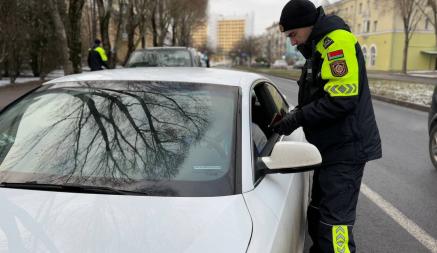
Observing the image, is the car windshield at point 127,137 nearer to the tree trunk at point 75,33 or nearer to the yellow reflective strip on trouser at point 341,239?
the yellow reflective strip on trouser at point 341,239

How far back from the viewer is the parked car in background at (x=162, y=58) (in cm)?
1062

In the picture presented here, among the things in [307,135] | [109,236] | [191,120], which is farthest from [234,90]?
[109,236]

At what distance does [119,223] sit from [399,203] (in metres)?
3.87

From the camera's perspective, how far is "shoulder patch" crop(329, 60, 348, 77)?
7.92ft

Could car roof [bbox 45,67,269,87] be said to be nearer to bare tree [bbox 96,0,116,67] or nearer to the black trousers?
the black trousers

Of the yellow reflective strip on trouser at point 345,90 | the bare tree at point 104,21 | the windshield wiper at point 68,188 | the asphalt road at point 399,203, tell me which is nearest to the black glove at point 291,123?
the yellow reflective strip on trouser at point 345,90

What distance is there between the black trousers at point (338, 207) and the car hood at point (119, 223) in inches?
33.8

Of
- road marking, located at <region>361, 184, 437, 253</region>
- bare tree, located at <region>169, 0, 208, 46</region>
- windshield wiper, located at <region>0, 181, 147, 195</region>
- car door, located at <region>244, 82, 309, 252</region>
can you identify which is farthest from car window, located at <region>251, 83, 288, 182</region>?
bare tree, located at <region>169, 0, 208, 46</region>

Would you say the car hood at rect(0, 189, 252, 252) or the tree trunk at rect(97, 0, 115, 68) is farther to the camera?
the tree trunk at rect(97, 0, 115, 68)

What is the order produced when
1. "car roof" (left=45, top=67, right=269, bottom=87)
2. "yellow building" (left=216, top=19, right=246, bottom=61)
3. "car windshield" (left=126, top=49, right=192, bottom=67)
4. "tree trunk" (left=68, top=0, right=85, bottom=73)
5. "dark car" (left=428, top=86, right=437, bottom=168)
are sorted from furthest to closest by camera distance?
1. "yellow building" (left=216, top=19, right=246, bottom=61)
2. "tree trunk" (left=68, top=0, right=85, bottom=73)
3. "car windshield" (left=126, top=49, right=192, bottom=67)
4. "dark car" (left=428, top=86, right=437, bottom=168)
5. "car roof" (left=45, top=67, right=269, bottom=87)

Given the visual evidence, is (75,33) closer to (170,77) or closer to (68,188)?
(170,77)

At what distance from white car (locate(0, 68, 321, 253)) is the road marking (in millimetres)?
1542

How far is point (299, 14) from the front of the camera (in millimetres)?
2527

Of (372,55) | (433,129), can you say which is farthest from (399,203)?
(372,55)
